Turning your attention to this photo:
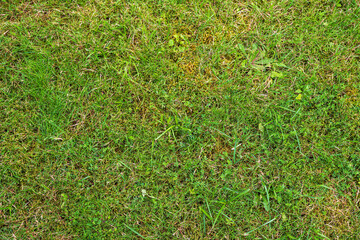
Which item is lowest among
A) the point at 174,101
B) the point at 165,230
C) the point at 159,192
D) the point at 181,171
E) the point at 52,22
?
the point at 165,230

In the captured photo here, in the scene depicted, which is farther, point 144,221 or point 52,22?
point 52,22

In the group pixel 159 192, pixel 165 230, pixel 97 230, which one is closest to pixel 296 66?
pixel 159 192

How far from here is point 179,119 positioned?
2711mm

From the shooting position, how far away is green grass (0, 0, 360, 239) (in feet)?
8.62

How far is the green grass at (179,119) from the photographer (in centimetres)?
263

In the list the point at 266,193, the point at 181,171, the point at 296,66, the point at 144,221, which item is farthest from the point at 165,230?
the point at 296,66

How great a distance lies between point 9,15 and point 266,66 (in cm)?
297

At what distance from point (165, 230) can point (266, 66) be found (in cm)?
206

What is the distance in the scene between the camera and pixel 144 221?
2.61 m

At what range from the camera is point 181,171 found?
267 cm

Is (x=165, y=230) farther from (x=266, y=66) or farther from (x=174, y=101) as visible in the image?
(x=266, y=66)

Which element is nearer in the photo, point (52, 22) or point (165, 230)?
point (165, 230)

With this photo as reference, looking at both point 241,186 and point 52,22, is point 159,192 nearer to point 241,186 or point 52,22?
point 241,186

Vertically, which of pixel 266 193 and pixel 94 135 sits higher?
pixel 94 135
